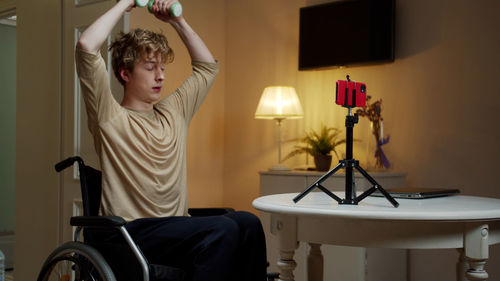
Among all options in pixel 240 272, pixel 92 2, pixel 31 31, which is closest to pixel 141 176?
pixel 240 272

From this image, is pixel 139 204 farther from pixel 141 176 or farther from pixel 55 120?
pixel 55 120

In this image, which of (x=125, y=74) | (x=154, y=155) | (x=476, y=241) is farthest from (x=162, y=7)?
(x=476, y=241)

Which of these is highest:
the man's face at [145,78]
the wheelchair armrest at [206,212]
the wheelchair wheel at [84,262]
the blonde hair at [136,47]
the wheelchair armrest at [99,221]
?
the blonde hair at [136,47]

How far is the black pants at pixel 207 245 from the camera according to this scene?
170 cm

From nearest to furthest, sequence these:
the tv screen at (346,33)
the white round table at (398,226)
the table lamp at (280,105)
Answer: the white round table at (398,226) < the tv screen at (346,33) < the table lamp at (280,105)

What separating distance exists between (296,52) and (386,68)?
68 centimetres

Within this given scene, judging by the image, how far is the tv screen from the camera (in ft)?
11.1

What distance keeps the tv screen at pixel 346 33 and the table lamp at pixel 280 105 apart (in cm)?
28

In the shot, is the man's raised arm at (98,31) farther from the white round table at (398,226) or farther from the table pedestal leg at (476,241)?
the table pedestal leg at (476,241)

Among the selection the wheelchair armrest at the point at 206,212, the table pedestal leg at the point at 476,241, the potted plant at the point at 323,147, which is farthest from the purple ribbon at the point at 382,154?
the table pedestal leg at the point at 476,241

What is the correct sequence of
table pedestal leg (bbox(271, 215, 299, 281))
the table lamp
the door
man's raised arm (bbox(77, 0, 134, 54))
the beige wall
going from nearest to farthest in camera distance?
table pedestal leg (bbox(271, 215, 299, 281)) < man's raised arm (bbox(77, 0, 134, 54)) < the door < the beige wall < the table lamp

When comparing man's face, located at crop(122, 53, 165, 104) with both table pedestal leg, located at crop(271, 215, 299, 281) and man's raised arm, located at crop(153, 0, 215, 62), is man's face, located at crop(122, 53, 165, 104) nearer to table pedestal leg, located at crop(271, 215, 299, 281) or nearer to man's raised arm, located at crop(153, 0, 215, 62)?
man's raised arm, located at crop(153, 0, 215, 62)

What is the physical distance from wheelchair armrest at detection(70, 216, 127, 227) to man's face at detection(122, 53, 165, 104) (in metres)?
0.53

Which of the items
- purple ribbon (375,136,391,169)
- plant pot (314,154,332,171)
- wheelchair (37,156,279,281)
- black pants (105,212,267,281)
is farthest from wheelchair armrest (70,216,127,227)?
purple ribbon (375,136,391,169)
